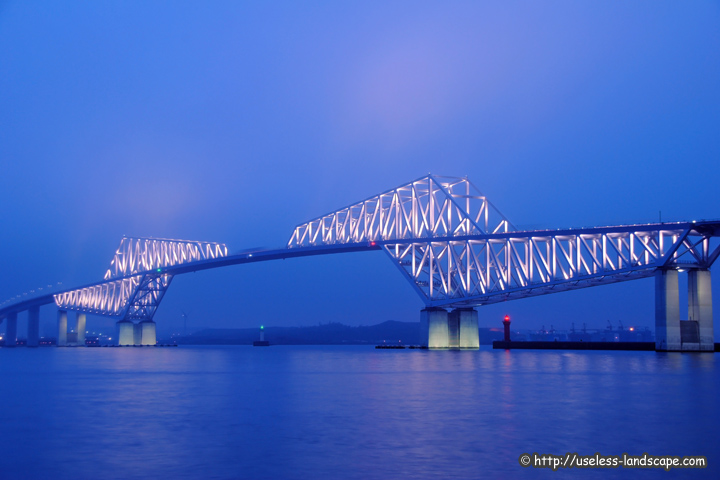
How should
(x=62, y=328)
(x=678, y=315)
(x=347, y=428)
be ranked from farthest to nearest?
(x=62, y=328) < (x=678, y=315) < (x=347, y=428)

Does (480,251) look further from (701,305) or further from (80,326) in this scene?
(80,326)

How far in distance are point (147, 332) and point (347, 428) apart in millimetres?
121996

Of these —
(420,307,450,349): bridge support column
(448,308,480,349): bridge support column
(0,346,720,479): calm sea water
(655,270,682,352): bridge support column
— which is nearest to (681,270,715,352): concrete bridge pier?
(655,270,682,352): bridge support column

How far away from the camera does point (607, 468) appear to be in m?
13.4

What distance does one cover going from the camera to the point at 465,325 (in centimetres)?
8544

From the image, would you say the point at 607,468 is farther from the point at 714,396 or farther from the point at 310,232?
the point at 310,232

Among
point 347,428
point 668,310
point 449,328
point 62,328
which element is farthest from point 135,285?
point 347,428

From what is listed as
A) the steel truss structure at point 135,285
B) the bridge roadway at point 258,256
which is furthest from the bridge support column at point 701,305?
the steel truss structure at point 135,285

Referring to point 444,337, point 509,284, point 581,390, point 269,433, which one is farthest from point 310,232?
point 269,433

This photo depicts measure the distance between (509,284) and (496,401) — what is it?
177 ft

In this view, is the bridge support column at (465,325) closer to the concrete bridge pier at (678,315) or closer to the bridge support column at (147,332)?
the concrete bridge pier at (678,315)

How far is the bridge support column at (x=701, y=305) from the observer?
207 feet

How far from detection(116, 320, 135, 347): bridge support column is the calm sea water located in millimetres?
102279

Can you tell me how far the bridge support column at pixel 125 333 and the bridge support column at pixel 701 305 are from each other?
9708cm
